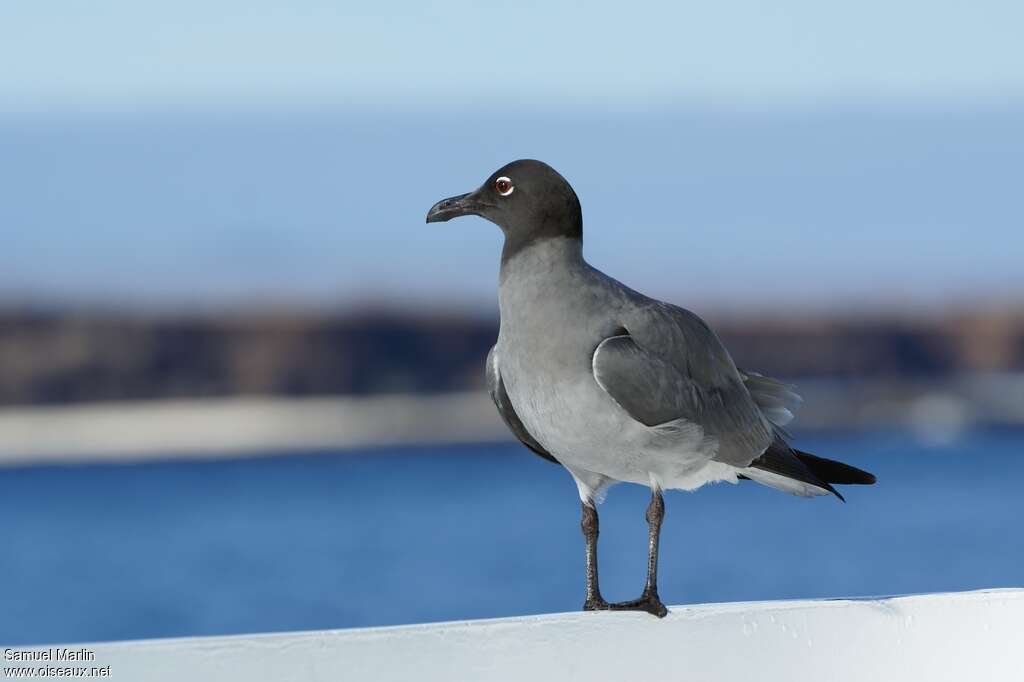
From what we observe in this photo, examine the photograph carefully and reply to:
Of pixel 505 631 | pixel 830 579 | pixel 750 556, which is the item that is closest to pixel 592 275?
pixel 505 631

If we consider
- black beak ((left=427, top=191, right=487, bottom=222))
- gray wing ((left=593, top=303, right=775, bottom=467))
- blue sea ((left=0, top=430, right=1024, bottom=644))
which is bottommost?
blue sea ((left=0, top=430, right=1024, bottom=644))

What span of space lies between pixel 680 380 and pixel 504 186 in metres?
0.79

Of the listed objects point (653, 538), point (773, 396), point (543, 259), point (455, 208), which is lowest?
point (653, 538)

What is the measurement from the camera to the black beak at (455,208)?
510cm

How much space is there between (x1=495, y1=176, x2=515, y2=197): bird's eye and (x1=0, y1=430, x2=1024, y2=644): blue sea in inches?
441

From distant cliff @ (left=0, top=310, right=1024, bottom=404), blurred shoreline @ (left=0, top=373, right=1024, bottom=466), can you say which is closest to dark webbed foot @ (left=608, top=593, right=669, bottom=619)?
blurred shoreline @ (left=0, top=373, right=1024, bottom=466)

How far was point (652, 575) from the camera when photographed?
502 cm

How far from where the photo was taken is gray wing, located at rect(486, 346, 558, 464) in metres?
5.23

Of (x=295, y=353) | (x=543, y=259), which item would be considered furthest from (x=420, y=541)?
(x=543, y=259)

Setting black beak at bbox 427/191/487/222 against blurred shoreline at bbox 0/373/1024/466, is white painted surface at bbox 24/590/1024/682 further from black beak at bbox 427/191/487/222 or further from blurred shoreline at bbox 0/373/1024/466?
blurred shoreline at bbox 0/373/1024/466

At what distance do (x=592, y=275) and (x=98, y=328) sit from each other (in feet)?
241

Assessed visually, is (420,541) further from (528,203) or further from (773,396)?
(528,203)

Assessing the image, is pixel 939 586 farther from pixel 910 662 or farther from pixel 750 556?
pixel 910 662

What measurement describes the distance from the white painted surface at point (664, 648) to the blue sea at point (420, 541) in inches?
443
